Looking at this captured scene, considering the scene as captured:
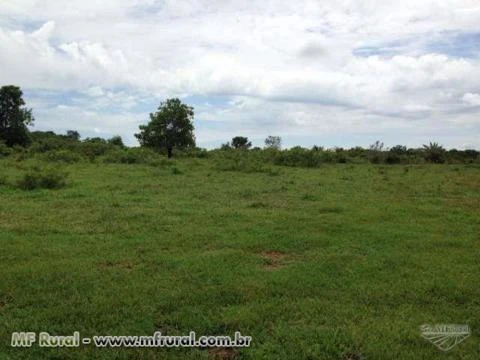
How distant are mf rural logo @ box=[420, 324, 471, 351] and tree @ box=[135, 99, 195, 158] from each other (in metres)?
44.9

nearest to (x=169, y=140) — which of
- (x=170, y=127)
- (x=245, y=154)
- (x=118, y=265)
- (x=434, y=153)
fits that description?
(x=170, y=127)

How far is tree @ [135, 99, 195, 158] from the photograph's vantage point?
48938 mm

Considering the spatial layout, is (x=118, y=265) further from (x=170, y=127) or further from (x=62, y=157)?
(x=170, y=127)

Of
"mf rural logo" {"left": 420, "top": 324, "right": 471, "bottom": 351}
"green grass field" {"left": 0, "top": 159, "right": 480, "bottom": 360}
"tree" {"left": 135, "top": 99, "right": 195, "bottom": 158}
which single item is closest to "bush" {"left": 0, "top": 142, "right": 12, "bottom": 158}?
"tree" {"left": 135, "top": 99, "right": 195, "bottom": 158}

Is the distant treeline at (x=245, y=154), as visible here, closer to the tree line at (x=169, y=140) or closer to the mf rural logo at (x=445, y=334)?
the tree line at (x=169, y=140)

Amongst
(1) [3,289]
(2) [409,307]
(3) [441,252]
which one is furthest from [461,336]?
(1) [3,289]

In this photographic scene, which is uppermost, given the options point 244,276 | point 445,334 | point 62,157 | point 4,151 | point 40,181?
point 4,151

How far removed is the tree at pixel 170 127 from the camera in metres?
48.9

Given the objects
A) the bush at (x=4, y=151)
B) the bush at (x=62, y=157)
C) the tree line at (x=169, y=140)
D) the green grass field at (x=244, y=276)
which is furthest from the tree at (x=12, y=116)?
the green grass field at (x=244, y=276)

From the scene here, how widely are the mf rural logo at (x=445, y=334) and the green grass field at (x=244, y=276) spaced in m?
0.08

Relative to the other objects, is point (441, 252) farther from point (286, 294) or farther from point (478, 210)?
point (478, 210)

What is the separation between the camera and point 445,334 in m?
5.06

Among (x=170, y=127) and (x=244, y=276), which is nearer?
(x=244, y=276)

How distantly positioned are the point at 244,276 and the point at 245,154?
106 ft
